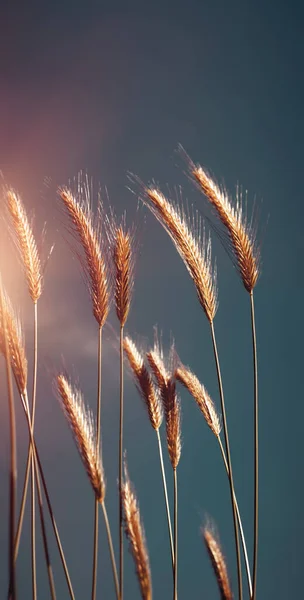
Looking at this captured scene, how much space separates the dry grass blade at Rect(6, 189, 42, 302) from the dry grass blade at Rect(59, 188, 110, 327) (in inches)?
7.3

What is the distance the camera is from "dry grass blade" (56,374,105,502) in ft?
5.18

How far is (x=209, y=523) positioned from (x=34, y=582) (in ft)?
2.62

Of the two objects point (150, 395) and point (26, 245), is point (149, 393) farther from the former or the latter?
point (26, 245)

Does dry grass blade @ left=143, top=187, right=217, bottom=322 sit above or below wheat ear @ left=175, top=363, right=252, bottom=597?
above

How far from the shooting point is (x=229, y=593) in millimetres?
1769

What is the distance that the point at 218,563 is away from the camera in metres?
1.92

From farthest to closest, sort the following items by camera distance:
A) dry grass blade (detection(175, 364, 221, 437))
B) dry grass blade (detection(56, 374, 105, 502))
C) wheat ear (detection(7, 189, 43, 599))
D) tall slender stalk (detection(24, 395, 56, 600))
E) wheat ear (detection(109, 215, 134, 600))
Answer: dry grass blade (detection(175, 364, 221, 437))
wheat ear (detection(109, 215, 134, 600))
wheat ear (detection(7, 189, 43, 599))
tall slender stalk (detection(24, 395, 56, 600))
dry grass blade (detection(56, 374, 105, 502))

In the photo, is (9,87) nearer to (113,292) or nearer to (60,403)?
(113,292)

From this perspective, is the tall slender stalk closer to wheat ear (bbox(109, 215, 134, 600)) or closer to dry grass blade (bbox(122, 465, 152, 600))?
dry grass blade (bbox(122, 465, 152, 600))

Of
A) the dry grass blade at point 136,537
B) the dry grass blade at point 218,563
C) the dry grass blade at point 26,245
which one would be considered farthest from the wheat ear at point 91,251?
the dry grass blade at point 218,563

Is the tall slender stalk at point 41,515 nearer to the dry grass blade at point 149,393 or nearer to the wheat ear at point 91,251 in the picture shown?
the wheat ear at point 91,251

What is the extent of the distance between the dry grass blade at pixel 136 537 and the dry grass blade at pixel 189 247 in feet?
2.40

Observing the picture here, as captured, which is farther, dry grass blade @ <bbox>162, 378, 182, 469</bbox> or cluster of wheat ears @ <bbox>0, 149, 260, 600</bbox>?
dry grass blade @ <bbox>162, 378, 182, 469</bbox>

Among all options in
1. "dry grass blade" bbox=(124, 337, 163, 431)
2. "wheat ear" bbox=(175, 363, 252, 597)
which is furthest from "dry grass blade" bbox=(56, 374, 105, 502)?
"wheat ear" bbox=(175, 363, 252, 597)
